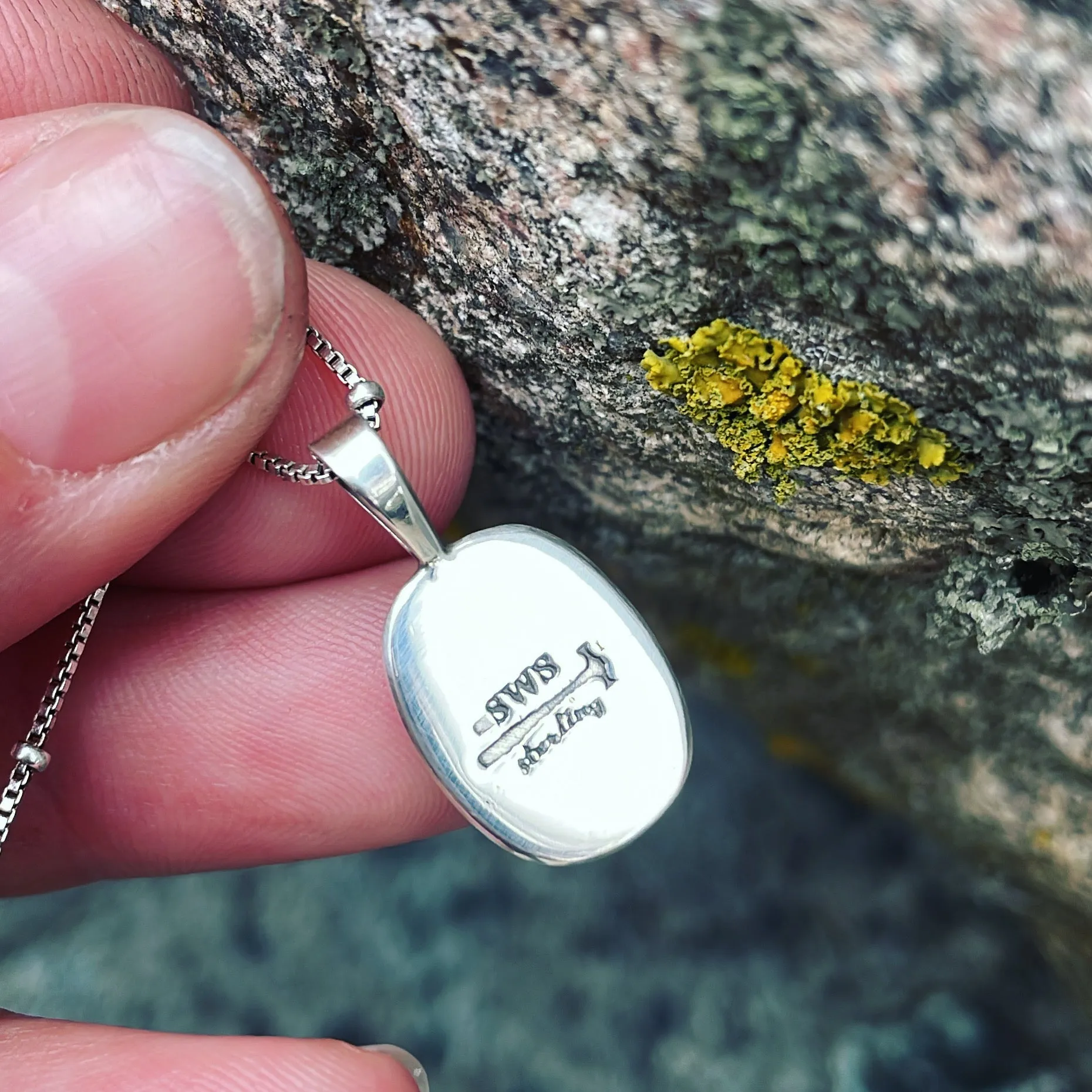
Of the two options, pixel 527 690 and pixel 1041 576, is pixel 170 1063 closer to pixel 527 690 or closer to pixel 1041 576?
pixel 527 690

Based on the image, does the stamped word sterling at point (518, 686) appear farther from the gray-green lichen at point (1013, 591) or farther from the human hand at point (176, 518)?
the gray-green lichen at point (1013, 591)

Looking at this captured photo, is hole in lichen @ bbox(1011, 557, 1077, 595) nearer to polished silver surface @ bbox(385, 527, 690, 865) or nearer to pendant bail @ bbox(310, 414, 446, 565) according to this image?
polished silver surface @ bbox(385, 527, 690, 865)

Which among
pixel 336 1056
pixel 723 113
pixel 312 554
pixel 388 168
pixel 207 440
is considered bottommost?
pixel 336 1056

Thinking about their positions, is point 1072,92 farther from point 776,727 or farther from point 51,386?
point 776,727

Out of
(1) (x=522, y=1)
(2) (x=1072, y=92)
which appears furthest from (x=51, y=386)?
(2) (x=1072, y=92)

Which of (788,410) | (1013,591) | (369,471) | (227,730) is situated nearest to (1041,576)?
(1013,591)

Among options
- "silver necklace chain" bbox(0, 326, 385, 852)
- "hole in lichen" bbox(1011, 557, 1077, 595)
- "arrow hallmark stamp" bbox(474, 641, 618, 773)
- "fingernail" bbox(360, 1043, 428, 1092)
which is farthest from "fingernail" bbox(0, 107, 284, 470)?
"hole in lichen" bbox(1011, 557, 1077, 595)
